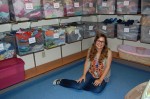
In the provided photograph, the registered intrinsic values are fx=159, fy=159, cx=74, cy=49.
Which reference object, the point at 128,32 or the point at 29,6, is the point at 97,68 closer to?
the point at 128,32

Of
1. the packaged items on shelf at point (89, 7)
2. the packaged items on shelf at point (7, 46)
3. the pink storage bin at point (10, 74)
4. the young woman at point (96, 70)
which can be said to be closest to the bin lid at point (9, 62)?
the pink storage bin at point (10, 74)

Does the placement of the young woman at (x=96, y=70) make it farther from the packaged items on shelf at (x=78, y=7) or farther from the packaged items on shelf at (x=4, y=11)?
the packaged items on shelf at (x=4, y=11)

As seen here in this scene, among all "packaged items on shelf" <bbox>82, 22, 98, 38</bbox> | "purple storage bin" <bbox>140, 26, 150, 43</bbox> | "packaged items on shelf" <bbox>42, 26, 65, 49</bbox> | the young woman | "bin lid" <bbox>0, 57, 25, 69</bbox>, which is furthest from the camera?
"packaged items on shelf" <bbox>82, 22, 98, 38</bbox>

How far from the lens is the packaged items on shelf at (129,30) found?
279 cm

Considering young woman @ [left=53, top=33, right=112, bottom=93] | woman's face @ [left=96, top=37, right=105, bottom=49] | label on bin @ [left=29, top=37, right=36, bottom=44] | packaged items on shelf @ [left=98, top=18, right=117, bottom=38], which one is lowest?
young woman @ [left=53, top=33, right=112, bottom=93]

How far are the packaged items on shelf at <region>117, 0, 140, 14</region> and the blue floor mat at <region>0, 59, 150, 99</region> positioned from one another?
40.2 inches

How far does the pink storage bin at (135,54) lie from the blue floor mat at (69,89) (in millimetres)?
196

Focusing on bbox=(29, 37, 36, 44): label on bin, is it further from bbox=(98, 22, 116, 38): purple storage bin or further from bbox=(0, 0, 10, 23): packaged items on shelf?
bbox=(98, 22, 116, 38): purple storage bin

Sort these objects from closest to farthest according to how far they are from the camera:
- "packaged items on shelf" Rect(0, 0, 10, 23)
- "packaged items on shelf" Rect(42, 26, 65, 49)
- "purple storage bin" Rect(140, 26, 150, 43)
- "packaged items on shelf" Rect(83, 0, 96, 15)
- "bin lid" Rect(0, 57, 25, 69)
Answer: "packaged items on shelf" Rect(0, 0, 10, 23) < "bin lid" Rect(0, 57, 25, 69) < "packaged items on shelf" Rect(42, 26, 65, 49) < "purple storage bin" Rect(140, 26, 150, 43) < "packaged items on shelf" Rect(83, 0, 96, 15)

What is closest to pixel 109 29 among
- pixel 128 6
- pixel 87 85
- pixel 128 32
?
pixel 128 32

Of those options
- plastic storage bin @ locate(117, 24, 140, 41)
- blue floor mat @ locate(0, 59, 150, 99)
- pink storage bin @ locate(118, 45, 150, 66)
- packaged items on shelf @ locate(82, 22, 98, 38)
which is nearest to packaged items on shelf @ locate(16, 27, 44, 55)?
blue floor mat @ locate(0, 59, 150, 99)

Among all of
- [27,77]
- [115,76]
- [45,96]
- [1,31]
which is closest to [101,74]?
[115,76]

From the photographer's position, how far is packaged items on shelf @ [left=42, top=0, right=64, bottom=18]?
242cm

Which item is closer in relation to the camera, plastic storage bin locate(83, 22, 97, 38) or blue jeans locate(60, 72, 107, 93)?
blue jeans locate(60, 72, 107, 93)
